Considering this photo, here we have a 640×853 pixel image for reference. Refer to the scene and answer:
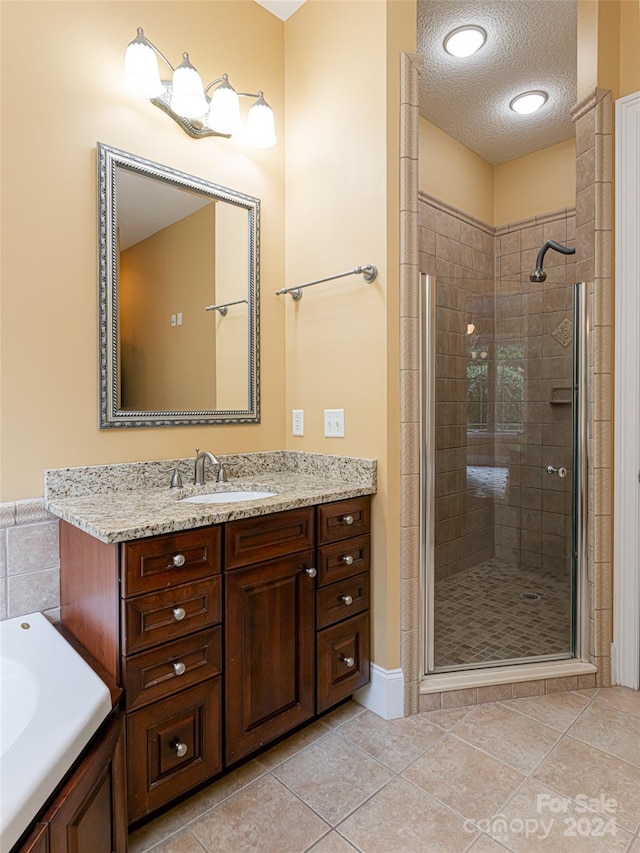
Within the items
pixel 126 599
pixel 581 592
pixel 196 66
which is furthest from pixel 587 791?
pixel 196 66

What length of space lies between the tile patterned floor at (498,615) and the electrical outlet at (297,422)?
0.89m

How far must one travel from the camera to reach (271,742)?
1584 mm

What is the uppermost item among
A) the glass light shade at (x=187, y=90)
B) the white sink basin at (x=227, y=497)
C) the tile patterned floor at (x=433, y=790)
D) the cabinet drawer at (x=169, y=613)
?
the glass light shade at (x=187, y=90)

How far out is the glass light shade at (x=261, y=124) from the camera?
2012mm

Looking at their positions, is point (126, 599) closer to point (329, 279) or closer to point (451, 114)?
point (329, 279)

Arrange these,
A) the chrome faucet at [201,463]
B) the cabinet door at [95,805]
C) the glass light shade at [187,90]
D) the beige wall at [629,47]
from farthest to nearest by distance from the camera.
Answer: the beige wall at [629,47] < the chrome faucet at [201,463] < the glass light shade at [187,90] < the cabinet door at [95,805]

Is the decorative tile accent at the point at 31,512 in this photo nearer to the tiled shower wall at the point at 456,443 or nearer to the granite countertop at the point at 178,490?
the granite countertop at the point at 178,490

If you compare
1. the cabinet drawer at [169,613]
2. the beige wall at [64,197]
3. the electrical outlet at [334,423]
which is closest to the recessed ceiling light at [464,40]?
the beige wall at [64,197]

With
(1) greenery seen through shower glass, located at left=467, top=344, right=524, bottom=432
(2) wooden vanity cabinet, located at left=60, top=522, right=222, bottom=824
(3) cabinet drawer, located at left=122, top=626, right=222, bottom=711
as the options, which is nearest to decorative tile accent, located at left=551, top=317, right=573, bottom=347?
(1) greenery seen through shower glass, located at left=467, top=344, right=524, bottom=432

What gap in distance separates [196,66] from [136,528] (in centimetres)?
191

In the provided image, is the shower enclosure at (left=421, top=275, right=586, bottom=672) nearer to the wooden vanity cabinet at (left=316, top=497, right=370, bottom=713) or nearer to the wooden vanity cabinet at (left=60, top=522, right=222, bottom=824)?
the wooden vanity cabinet at (left=316, top=497, right=370, bottom=713)

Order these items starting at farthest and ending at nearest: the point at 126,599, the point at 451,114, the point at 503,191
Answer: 1. the point at 503,191
2. the point at 451,114
3. the point at 126,599

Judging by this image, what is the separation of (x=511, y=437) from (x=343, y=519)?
39.4 inches

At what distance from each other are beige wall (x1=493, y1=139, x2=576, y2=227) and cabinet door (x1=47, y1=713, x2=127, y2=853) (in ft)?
12.2
